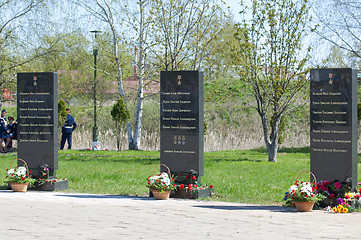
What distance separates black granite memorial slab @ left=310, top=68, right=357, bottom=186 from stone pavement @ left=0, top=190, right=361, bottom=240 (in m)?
1.00

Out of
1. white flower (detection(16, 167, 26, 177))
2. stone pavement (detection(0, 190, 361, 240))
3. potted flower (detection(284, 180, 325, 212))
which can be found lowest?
stone pavement (detection(0, 190, 361, 240))

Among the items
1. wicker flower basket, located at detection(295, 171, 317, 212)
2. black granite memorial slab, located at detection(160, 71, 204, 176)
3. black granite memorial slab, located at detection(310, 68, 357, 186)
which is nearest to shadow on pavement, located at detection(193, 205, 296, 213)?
wicker flower basket, located at detection(295, 171, 317, 212)

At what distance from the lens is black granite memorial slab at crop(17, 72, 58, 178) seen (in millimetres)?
14703

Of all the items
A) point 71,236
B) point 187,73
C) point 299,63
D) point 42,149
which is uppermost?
point 299,63

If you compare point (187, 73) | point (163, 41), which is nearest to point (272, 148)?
point (163, 41)

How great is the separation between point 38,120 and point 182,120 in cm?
383

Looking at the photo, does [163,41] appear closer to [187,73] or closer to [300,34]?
[300,34]

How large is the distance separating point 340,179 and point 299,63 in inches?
462

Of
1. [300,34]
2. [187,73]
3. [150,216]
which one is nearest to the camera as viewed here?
[150,216]

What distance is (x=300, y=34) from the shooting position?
75.5ft

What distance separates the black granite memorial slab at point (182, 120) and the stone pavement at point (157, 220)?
955mm

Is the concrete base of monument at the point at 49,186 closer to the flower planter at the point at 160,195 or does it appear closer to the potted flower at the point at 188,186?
the flower planter at the point at 160,195

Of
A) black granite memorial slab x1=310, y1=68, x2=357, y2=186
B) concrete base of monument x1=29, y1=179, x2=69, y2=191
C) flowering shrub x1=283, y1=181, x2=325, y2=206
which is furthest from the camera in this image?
concrete base of monument x1=29, y1=179, x2=69, y2=191

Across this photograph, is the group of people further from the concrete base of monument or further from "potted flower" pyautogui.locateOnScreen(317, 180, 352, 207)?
"potted flower" pyautogui.locateOnScreen(317, 180, 352, 207)
